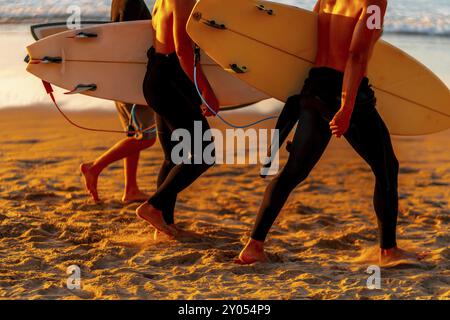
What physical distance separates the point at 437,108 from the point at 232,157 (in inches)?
104

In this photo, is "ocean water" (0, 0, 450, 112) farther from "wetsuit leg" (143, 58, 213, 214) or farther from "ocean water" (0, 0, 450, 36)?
"wetsuit leg" (143, 58, 213, 214)

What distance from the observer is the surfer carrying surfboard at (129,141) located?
18.6ft

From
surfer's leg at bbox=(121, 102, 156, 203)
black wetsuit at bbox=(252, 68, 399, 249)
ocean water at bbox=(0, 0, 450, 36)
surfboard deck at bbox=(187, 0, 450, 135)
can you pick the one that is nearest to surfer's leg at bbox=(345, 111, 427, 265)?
black wetsuit at bbox=(252, 68, 399, 249)

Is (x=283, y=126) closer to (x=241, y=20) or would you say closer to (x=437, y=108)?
(x=241, y=20)

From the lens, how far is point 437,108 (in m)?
5.11

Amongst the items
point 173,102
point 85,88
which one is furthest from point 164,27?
point 85,88

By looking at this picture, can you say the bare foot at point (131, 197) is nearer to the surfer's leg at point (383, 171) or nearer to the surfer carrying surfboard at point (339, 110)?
the surfer carrying surfboard at point (339, 110)

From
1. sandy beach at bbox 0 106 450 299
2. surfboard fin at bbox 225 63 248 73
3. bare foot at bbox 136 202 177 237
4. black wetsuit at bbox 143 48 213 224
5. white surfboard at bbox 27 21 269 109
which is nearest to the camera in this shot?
sandy beach at bbox 0 106 450 299

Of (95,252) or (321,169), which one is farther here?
(321,169)

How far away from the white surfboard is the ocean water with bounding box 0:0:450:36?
29.1ft

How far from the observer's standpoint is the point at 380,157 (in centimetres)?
442

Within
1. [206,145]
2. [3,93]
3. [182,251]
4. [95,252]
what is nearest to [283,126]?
[206,145]

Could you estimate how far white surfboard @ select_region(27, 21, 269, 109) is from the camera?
216 inches

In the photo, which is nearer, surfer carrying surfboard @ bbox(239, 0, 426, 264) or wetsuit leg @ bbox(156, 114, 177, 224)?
surfer carrying surfboard @ bbox(239, 0, 426, 264)
